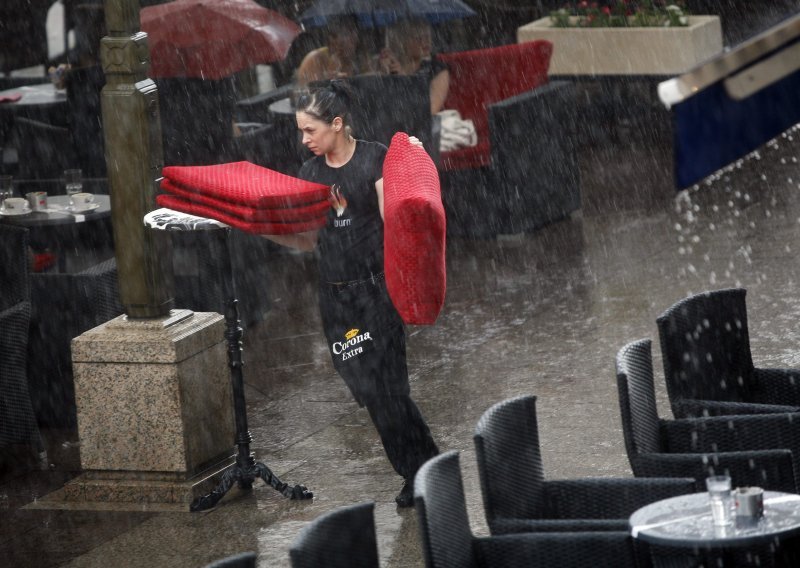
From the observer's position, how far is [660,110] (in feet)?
55.9

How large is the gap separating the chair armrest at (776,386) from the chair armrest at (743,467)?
1240mm

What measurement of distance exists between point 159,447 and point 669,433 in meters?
2.53

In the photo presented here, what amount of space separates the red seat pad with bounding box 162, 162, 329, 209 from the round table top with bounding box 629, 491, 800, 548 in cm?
215

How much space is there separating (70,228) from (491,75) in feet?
14.9

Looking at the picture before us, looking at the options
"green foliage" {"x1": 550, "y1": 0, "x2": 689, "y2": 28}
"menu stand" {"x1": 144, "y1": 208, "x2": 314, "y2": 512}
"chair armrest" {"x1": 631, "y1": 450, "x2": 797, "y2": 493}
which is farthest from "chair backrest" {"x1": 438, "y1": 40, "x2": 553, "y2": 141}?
"chair armrest" {"x1": 631, "y1": 450, "x2": 797, "y2": 493}

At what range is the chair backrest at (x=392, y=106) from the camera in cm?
1233

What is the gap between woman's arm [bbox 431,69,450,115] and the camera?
13211 millimetres

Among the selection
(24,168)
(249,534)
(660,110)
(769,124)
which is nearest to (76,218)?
(249,534)

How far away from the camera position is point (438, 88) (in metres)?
13.2

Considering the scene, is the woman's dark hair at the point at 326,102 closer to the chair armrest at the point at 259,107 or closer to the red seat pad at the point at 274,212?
the red seat pad at the point at 274,212

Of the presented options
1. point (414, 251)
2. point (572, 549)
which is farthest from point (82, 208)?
point (572, 549)

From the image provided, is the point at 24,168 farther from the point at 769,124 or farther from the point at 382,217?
the point at 769,124

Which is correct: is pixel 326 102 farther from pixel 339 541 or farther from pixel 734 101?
pixel 734 101

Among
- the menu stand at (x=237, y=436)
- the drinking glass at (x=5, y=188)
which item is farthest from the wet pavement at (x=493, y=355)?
the drinking glass at (x=5, y=188)
